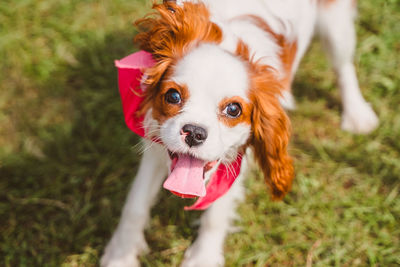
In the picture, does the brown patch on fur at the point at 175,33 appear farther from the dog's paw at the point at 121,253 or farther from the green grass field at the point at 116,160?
the green grass field at the point at 116,160

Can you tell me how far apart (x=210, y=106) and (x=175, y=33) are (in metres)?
0.40

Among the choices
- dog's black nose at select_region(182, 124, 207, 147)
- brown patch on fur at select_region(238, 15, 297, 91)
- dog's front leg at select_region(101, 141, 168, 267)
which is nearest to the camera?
dog's black nose at select_region(182, 124, 207, 147)

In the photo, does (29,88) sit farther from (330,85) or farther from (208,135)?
(330,85)

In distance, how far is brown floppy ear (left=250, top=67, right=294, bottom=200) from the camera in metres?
2.09

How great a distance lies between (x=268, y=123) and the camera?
2135 millimetres

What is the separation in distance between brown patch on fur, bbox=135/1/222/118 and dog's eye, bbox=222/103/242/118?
32cm

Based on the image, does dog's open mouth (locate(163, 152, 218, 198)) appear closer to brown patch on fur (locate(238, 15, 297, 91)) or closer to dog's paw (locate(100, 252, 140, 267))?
brown patch on fur (locate(238, 15, 297, 91))

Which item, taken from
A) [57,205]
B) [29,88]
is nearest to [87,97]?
[29,88]

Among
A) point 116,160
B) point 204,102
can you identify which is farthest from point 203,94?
point 116,160

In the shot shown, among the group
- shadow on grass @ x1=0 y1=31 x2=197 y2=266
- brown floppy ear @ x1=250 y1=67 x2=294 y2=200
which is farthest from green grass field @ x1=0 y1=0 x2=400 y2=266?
brown floppy ear @ x1=250 y1=67 x2=294 y2=200

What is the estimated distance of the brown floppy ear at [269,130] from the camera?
2.09 meters

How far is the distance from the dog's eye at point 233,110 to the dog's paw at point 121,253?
3.89 ft

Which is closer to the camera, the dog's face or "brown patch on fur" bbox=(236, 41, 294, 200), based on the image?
the dog's face

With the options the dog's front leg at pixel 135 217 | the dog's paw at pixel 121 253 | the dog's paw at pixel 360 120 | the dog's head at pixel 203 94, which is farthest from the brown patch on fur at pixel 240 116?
the dog's paw at pixel 360 120
